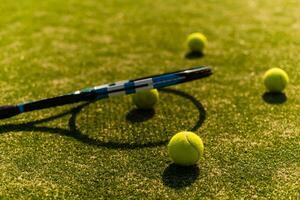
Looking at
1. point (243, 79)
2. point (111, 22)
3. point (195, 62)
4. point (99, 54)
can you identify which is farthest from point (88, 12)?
point (243, 79)

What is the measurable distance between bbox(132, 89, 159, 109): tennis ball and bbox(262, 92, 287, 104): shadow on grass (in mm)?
1209

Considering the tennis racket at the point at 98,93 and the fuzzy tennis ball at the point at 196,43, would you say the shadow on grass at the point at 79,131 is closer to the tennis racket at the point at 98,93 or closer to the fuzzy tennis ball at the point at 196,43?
the tennis racket at the point at 98,93

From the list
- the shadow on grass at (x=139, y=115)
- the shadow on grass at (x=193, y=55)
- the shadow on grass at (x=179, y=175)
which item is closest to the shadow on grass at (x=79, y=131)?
the shadow on grass at (x=139, y=115)

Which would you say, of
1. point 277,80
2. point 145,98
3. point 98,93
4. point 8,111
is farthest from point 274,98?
point 8,111

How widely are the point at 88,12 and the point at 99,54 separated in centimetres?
182

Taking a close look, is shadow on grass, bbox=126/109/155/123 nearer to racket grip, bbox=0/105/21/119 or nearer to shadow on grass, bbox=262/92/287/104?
racket grip, bbox=0/105/21/119

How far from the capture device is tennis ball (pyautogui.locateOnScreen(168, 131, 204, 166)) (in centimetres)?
340

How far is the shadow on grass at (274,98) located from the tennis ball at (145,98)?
121 centimetres

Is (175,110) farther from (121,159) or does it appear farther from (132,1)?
(132,1)

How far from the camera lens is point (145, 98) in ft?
14.4

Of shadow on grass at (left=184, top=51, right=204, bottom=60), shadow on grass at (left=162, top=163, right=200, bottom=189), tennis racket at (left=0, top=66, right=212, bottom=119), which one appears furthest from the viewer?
shadow on grass at (left=184, top=51, right=204, bottom=60)

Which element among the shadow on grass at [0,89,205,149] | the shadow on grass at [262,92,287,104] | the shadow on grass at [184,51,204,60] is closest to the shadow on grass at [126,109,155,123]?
the shadow on grass at [0,89,205,149]

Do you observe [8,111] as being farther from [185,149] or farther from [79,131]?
[185,149]

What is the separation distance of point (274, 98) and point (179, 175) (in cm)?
179
